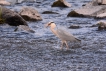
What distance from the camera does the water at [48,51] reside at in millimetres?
7520

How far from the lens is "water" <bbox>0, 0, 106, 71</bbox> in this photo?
752 centimetres

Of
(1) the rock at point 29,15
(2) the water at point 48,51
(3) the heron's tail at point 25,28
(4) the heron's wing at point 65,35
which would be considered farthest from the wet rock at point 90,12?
(4) the heron's wing at point 65,35

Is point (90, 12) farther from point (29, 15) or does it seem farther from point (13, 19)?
point (13, 19)

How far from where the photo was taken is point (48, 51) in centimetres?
888

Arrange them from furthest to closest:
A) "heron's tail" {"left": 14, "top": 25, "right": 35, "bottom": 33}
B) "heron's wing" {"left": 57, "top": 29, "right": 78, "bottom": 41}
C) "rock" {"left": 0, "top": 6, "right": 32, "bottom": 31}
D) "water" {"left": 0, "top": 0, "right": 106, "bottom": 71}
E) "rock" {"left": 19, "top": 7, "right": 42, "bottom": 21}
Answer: "rock" {"left": 19, "top": 7, "right": 42, "bottom": 21}
"rock" {"left": 0, "top": 6, "right": 32, "bottom": 31}
"heron's tail" {"left": 14, "top": 25, "right": 35, "bottom": 33}
"heron's wing" {"left": 57, "top": 29, "right": 78, "bottom": 41}
"water" {"left": 0, "top": 0, "right": 106, "bottom": 71}

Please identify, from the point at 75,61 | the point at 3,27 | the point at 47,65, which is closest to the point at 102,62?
the point at 75,61

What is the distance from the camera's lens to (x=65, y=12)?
50.3 ft

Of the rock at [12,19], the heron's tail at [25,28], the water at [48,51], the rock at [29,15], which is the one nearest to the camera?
the water at [48,51]

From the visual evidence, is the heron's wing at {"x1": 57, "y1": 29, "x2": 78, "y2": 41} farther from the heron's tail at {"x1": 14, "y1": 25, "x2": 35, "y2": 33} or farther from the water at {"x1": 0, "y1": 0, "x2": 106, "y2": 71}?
the heron's tail at {"x1": 14, "y1": 25, "x2": 35, "y2": 33}

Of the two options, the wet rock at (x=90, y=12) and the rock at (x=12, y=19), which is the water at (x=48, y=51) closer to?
the rock at (x=12, y=19)

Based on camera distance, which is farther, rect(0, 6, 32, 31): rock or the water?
rect(0, 6, 32, 31): rock

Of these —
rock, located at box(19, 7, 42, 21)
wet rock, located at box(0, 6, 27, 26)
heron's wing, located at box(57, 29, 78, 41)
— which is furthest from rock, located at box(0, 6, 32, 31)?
heron's wing, located at box(57, 29, 78, 41)

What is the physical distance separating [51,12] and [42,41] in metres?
4.95

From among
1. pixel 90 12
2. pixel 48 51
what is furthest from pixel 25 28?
pixel 90 12
